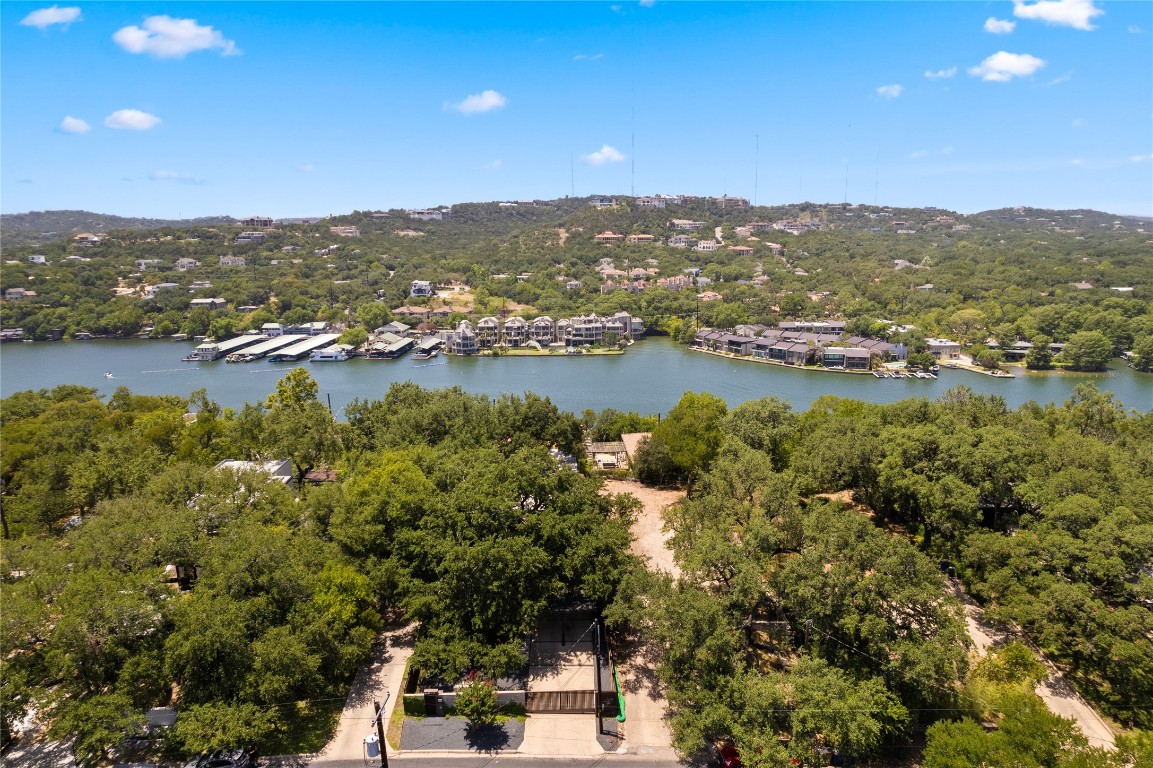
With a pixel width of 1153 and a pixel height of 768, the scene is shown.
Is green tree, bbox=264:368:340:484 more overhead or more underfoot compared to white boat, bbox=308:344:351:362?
more overhead

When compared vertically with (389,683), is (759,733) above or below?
above

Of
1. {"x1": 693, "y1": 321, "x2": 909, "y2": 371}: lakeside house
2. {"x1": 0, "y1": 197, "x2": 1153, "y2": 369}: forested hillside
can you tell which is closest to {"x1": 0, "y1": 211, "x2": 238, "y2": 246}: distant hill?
{"x1": 0, "y1": 197, "x2": 1153, "y2": 369}: forested hillside

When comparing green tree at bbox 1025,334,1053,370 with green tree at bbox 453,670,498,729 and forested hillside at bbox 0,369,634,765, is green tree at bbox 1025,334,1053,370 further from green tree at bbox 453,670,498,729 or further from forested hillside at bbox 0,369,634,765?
green tree at bbox 453,670,498,729

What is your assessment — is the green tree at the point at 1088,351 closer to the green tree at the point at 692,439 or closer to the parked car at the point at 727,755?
the green tree at the point at 692,439

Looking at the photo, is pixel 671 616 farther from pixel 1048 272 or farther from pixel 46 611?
pixel 1048 272

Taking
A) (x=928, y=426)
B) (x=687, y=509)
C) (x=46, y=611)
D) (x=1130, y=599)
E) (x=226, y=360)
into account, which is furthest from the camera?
(x=226, y=360)

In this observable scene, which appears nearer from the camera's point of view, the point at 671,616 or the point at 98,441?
the point at 671,616

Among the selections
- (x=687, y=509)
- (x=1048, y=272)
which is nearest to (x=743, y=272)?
(x=1048, y=272)
